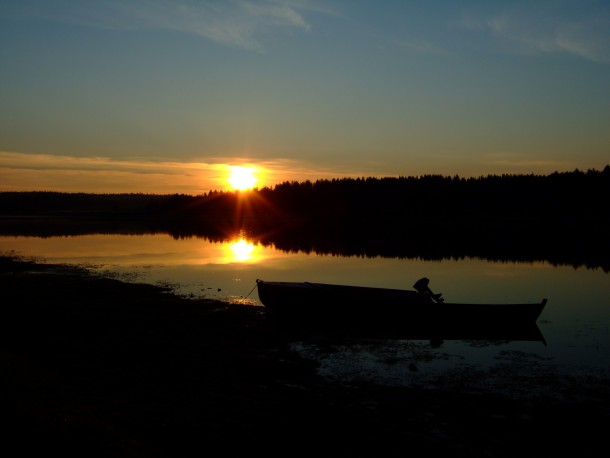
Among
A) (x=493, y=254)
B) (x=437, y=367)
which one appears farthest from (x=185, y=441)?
(x=493, y=254)

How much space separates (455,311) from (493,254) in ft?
100

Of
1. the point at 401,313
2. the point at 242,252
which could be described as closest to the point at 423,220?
the point at 242,252

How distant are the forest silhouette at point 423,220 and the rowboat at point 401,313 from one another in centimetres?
2474

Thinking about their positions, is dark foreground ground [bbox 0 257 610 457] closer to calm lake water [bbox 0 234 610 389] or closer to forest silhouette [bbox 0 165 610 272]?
calm lake water [bbox 0 234 610 389]

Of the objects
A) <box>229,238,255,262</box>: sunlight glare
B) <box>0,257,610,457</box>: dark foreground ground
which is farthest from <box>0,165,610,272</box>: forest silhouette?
<box>0,257,610,457</box>: dark foreground ground

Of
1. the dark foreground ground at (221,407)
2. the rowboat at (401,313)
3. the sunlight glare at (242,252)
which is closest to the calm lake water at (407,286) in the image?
the sunlight glare at (242,252)

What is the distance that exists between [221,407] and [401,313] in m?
11.5

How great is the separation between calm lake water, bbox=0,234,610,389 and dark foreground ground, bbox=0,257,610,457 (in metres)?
1.90

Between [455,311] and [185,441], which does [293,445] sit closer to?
[185,441]

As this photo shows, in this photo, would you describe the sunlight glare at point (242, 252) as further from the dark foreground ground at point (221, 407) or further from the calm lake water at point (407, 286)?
the dark foreground ground at point (221, 407)

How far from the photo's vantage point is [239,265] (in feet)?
144

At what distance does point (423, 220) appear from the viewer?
126938mm

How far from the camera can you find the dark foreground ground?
942 centimetres

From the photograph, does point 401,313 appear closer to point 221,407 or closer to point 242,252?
point 221,407
